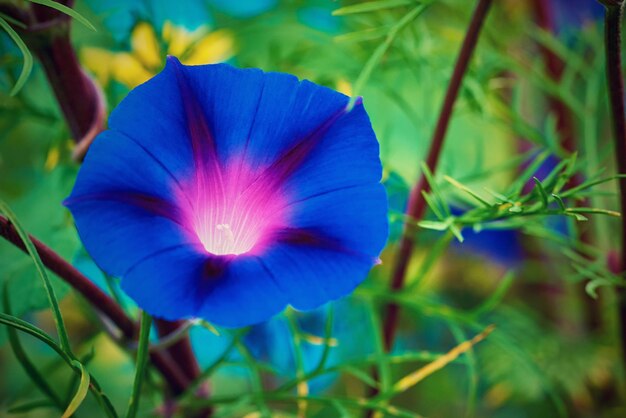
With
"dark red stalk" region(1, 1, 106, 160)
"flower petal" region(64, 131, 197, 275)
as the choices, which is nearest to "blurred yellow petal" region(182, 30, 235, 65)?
"dark red stalk" region(1, 1, 106, 160)

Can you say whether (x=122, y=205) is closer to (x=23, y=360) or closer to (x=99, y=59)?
(x=23, y=360)

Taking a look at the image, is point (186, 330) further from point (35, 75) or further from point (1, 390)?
point (1, 390)

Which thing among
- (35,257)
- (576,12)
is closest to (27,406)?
(35,257)

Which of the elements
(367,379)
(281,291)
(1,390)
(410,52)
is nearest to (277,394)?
(367,379)

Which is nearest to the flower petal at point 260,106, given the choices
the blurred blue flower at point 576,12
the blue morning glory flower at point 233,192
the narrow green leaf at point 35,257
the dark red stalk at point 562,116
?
the blue morning glory flower at point 233,192

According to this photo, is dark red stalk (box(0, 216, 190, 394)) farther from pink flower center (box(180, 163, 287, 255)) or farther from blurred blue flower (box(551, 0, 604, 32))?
blurred blue flower (box(551, 0, 604, 32))

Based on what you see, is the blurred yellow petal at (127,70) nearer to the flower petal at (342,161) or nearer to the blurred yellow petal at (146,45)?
the blurred yellow petal at (146,45)
